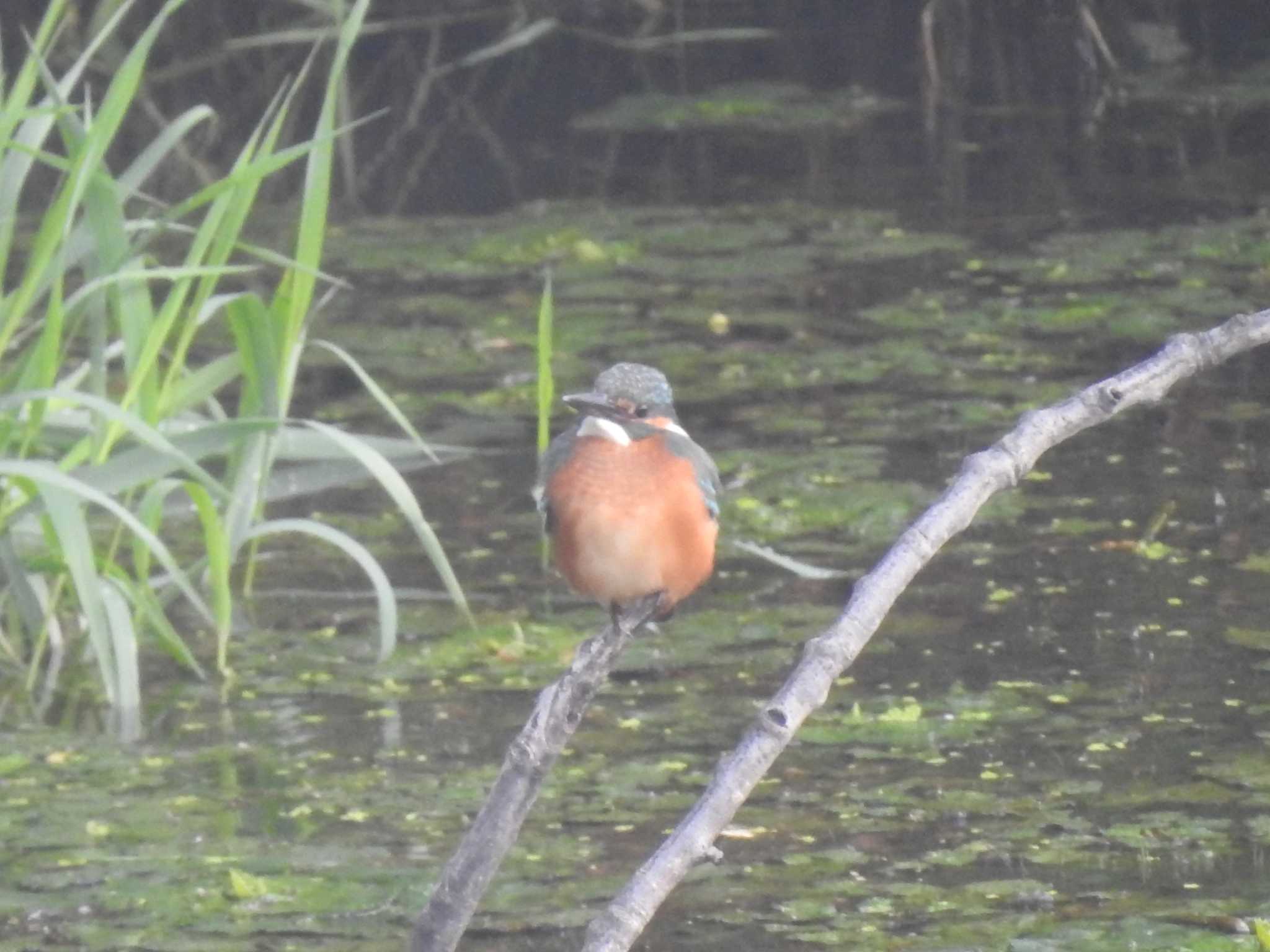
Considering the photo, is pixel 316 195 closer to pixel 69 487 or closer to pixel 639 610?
pixel 69 487

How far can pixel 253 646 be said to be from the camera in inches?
190

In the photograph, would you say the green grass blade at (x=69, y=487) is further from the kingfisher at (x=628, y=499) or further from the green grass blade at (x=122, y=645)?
the kingfisher at (x=628, y=499)

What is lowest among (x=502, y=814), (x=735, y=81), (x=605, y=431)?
(x=502, y=814)

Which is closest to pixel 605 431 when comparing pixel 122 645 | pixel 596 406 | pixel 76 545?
pixel 596 406

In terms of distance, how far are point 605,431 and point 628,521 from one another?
0.41 feet

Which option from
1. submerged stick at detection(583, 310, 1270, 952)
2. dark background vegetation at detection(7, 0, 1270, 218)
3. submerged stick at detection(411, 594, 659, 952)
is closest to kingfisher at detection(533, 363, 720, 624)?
submerged stick at detection(411, 594, 659, 952)

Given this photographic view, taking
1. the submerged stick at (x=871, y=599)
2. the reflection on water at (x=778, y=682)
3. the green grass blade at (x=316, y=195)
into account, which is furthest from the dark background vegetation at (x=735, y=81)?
the submerged stick at (x=871, y=599)

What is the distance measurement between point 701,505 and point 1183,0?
878 centimetres

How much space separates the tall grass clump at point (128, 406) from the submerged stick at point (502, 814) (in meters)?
1.59

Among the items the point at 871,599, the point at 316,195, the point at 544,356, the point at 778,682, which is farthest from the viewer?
the point at 778,682

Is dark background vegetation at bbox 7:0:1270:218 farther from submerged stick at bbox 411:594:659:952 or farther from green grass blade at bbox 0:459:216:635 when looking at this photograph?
submerged stick at bbox 411:594:659:952

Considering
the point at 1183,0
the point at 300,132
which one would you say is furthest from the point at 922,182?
the point at 300,132

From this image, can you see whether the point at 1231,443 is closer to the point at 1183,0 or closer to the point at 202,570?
the point at 202,570

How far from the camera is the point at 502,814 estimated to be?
2.46m
